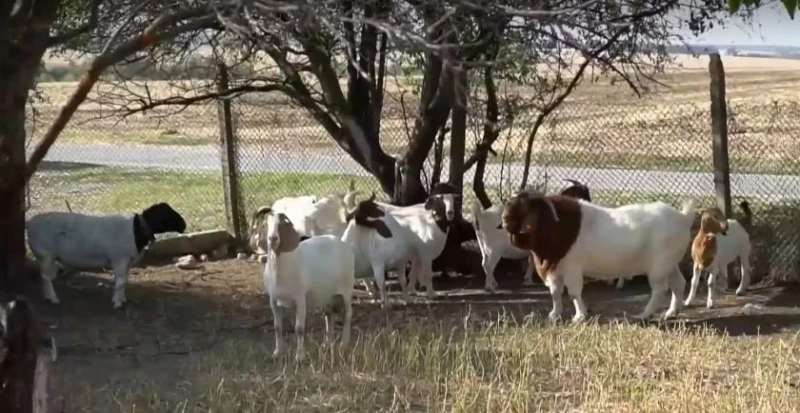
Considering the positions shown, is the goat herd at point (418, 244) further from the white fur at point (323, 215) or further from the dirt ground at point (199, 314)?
the dirt ground at point (199, 314)

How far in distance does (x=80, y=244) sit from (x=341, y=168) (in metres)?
9.34

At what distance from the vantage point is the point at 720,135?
13289 mm

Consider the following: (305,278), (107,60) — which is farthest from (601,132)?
(107,60)

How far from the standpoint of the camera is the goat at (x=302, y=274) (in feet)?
31.0

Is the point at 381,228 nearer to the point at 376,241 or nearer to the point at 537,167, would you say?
the point at 376,241

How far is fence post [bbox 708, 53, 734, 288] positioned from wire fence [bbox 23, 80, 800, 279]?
19.2 inches

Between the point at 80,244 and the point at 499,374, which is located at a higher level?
the point at 80,244

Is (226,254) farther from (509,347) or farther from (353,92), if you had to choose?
(509,347)

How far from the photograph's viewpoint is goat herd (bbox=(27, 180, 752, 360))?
9914 mm

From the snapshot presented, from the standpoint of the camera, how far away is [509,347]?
31.2 ft

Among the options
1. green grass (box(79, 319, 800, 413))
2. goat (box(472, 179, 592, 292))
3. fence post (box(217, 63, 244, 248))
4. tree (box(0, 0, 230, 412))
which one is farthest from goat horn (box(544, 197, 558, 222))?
fence post (box(217, 63, 244, 248))

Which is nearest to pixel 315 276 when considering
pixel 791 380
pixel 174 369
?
pixel 174 369

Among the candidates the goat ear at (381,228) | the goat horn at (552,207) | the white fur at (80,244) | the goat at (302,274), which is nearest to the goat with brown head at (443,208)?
the goat ear at (381,228)

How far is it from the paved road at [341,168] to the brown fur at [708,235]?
3960mm
